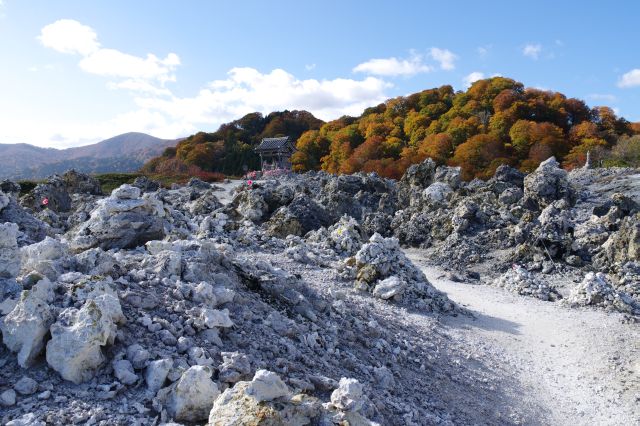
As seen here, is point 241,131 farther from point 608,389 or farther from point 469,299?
point 608,389

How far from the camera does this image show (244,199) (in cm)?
2469

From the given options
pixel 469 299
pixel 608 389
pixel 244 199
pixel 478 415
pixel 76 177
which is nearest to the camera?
pixel 478 415

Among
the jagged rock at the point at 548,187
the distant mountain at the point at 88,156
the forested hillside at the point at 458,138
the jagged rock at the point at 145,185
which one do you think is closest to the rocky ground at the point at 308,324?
the jagged rock at the point at 548,187

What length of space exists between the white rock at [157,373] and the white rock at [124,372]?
0.12m

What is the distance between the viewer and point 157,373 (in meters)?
4.23

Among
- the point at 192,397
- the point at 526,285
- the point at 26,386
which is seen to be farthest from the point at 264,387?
the point at 526,285

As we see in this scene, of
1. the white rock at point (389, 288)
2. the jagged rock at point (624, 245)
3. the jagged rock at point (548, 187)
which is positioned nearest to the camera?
the white rock at point (389, 288)

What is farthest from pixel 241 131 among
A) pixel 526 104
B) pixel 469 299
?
pixel 469 299

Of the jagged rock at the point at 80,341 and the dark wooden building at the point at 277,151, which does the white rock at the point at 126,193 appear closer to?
the jagged rock at the point at 80,341

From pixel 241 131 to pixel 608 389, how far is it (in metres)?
61.3

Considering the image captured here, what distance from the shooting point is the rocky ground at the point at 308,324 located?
4.09m

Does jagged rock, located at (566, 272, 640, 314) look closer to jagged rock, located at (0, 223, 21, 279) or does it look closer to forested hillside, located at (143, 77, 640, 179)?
jagged rock, located at (0, 223, 21, 279)

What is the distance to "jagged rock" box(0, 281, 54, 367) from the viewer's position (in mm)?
4172

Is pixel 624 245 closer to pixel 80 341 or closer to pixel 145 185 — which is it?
pixel 80 341
